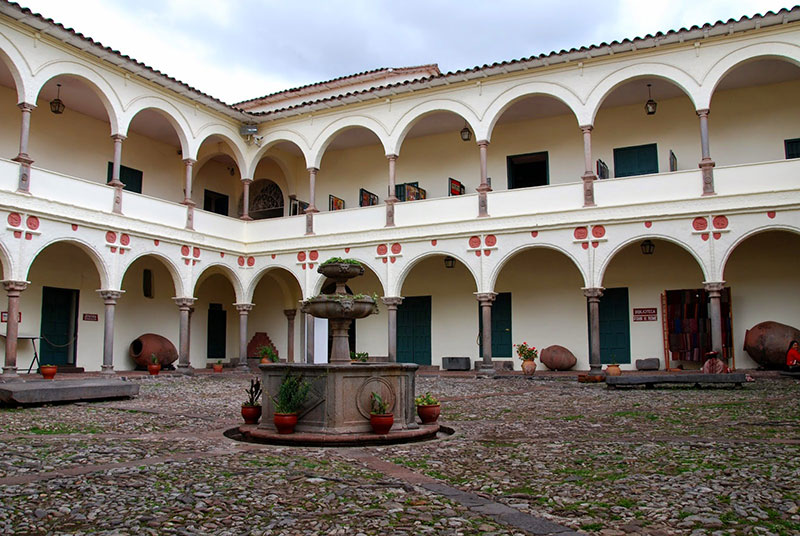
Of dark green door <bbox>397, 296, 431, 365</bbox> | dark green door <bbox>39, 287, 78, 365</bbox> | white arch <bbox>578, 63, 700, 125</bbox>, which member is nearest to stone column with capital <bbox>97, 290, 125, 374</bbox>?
dark green door <bbox>39, 287, 78, 365</bbox>

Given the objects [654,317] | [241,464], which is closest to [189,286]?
[654,317]

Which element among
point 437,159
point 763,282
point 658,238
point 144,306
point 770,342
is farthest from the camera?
point 437,159

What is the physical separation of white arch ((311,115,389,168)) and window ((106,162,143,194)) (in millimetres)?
5027

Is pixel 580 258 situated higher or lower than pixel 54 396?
higher

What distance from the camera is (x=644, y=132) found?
18.0 meters

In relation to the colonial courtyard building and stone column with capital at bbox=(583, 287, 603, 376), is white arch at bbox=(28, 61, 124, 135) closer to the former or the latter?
the colonial courtyard building

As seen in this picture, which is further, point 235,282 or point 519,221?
point 235,282

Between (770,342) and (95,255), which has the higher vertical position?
(95,255)

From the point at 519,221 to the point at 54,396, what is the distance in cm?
1092

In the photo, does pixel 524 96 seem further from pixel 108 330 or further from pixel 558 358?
pixel 108 330

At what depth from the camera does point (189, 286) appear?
1892 centimetres

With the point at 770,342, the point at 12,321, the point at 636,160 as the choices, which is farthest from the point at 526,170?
the point at 12,321

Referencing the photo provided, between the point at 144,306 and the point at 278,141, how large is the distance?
6.21m

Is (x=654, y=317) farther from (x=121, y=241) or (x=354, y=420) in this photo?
(x=121, y=241)
